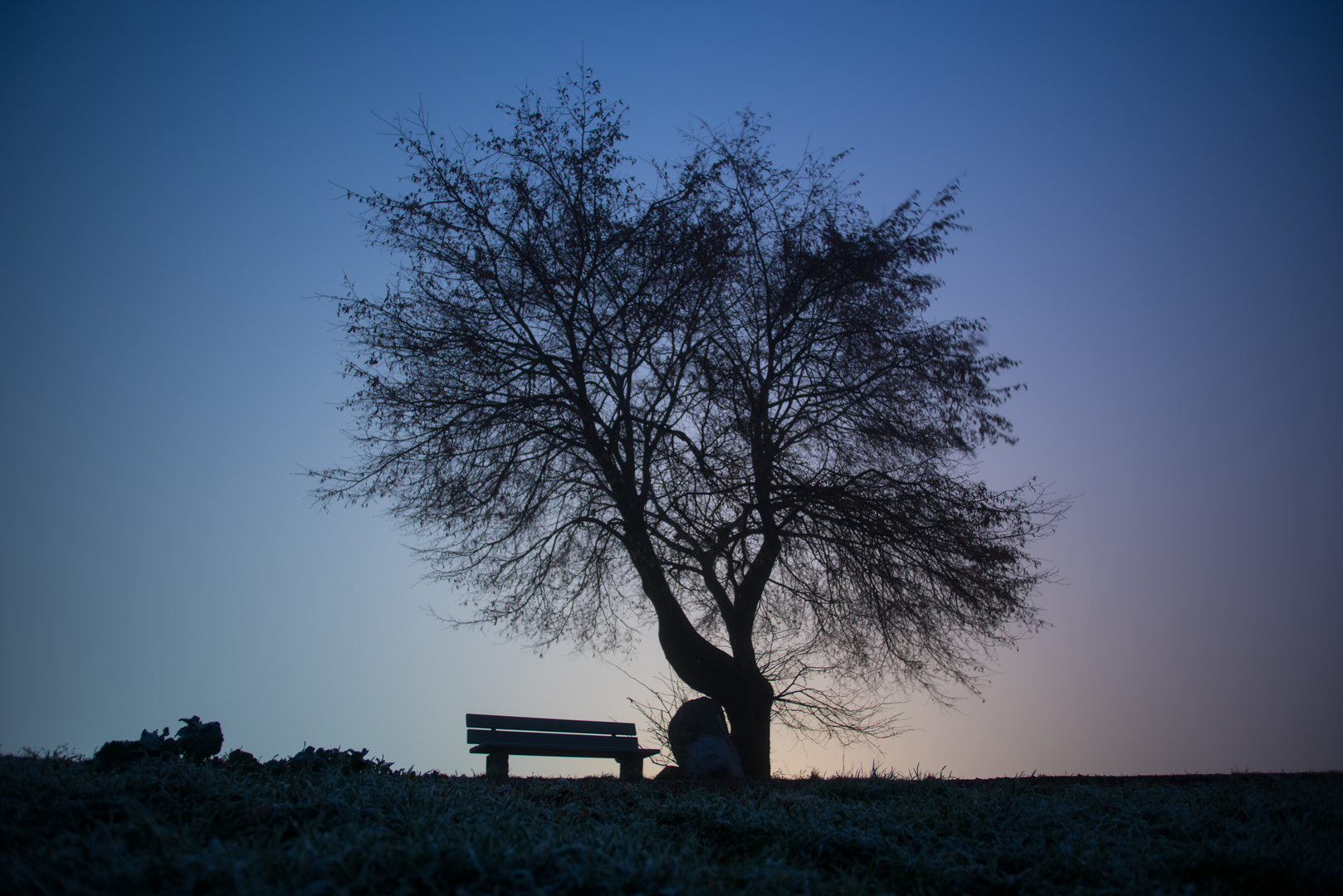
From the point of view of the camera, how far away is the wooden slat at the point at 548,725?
8406 mm

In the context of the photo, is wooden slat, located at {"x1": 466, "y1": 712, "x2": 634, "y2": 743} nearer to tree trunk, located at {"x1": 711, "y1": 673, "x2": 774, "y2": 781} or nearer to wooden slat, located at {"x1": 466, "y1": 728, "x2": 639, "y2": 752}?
wooden slat, located at {"x1": 466, "y1": 728, "x2": 639, "y2": 752}

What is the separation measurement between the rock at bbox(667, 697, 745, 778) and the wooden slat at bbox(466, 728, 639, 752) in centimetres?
60

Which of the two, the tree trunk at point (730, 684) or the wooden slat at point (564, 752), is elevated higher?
the tree trunk at point (730, 684)

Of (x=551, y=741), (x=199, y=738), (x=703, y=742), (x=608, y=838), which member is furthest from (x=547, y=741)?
(x=608, y=838)

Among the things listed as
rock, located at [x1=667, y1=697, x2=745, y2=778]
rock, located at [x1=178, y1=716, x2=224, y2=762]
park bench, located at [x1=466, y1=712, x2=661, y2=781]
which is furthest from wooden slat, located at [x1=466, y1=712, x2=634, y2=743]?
rock, located at [x1=178, y1=716, x2=224, y2=762]

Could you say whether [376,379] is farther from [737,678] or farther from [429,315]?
[737,678]

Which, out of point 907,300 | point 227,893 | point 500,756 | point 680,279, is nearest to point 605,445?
point 680,279

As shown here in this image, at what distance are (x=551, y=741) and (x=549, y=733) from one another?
90 mm

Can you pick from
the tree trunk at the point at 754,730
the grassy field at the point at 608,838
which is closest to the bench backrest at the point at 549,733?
the tree trunk at the point at 754,730

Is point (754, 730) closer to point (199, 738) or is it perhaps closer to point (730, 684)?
point (730, 684)

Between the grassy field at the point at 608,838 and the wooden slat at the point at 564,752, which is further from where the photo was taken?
the wooden slat at the point at 564,752

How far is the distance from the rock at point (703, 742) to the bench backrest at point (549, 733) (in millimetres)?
601

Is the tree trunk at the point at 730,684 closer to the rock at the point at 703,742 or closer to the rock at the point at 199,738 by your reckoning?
the rock at the point at 703,742

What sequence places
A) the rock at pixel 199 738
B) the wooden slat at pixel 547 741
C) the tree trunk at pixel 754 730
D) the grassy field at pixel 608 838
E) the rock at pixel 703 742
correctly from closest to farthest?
the grassy field at pixel 608 838 < the rock at pixel 199 738 < the wooden slat at pixel 547 741 < the rock at pixel 703 742 < the tree trunk at pixel 754 730
